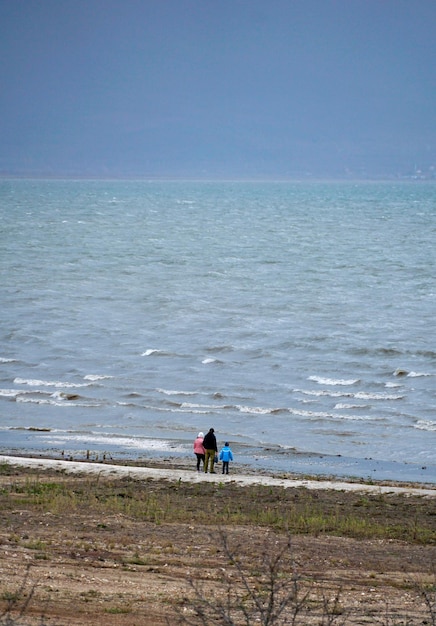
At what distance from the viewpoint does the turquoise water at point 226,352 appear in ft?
86.2

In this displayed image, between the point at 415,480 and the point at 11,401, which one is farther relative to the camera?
the point at 11,401

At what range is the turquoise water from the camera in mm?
26281

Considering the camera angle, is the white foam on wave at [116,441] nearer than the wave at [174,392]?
Yes

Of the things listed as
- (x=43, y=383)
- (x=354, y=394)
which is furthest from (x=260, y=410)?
(x=43, y=383)

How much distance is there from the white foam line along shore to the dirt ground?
268cm

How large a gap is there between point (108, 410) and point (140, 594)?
17680mm

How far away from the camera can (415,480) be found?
22.2 m

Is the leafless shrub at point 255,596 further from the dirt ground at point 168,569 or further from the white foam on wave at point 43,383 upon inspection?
the white foam on wave at point 43,383

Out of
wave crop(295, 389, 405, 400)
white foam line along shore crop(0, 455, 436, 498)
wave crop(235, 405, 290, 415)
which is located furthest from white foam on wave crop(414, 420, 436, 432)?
white foam line along shore crop(0, 455, 436, 498)

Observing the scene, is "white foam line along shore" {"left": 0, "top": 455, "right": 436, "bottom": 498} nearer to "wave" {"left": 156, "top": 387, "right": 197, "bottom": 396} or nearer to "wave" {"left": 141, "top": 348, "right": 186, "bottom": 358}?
"wave" {"left": 156, "top": 387, "right": 197, "bottom": 396}

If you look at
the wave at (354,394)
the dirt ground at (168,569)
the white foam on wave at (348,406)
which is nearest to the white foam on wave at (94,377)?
the wave at (354,394)

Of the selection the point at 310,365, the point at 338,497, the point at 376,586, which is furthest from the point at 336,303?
the point at 376,586

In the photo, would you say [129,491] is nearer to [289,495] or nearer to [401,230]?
[289,495]

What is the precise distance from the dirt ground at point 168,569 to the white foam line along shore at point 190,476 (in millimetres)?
2677
